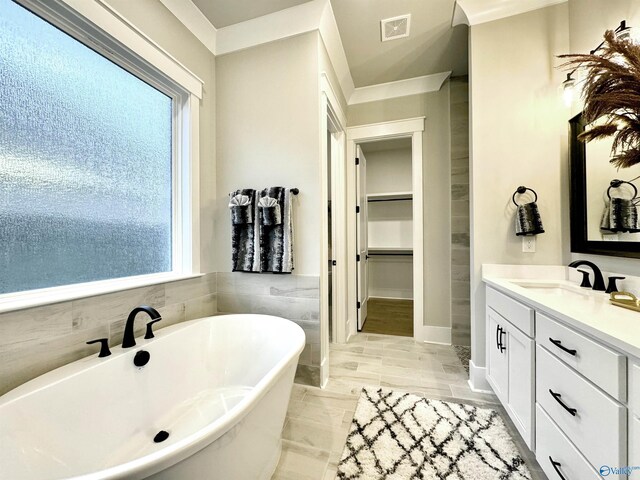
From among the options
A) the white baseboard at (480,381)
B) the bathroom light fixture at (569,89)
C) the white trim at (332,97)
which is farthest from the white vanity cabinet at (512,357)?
the white trim at (332,97)

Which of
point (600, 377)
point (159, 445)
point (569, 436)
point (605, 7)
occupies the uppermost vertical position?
point (605, 7)

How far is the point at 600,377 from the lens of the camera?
2.57ft

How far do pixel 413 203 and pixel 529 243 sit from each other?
1.16m

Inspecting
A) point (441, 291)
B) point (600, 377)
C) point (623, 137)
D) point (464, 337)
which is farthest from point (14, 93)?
point (464, 337)

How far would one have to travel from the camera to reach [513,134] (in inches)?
69.6

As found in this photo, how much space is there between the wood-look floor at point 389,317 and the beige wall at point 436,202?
49 centimetres

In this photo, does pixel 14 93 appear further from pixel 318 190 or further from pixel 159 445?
pixel 159 445

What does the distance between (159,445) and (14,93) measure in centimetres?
173

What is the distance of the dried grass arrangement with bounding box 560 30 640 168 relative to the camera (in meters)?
1.09

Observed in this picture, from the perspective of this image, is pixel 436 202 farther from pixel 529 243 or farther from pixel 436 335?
pixel 436 335

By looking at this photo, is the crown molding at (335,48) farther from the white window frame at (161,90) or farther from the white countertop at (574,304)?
the white countertop at (574,304)

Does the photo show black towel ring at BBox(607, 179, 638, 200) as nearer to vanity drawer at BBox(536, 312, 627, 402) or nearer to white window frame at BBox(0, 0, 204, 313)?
vanity drawer at BBox(536, 312, 627, 402)

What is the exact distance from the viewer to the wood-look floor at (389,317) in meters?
3.06

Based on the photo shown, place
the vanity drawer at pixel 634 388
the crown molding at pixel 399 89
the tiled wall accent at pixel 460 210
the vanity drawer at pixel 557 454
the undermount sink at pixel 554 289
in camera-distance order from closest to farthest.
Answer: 1. the vanity drawer at pixel 634 388
2. the vanity drawer at pixel 557 454
3. the undermount sink at pixel 554 289
4. the tiled wall accent at pixel 460 210
5. the crown molding at pixel 399 89
